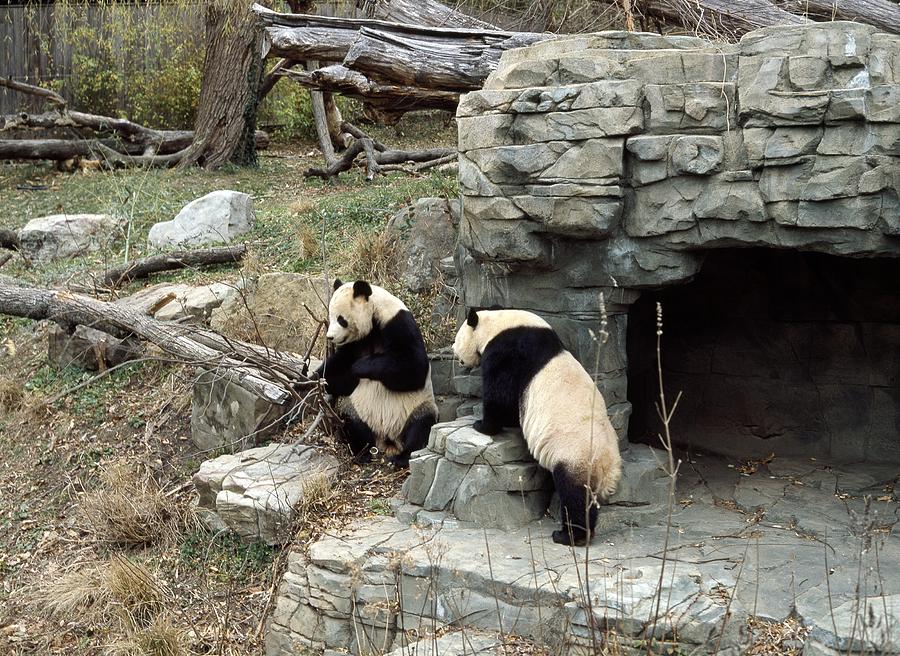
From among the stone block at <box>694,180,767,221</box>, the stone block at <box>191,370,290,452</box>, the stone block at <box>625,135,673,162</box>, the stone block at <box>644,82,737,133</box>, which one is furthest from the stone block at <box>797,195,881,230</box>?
the stone block at <box>191,370,290,452</box>

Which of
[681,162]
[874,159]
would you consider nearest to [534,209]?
[681,162]

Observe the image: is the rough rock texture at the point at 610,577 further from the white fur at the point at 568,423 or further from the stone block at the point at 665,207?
the stone block at the point at 665,207

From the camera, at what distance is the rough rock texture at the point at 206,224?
11.2 meters

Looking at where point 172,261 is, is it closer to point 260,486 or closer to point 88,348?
point 88,348

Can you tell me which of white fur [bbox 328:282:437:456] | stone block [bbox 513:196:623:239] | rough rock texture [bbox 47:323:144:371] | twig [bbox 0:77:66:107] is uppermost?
stone block [bbox 513:196:623:239]

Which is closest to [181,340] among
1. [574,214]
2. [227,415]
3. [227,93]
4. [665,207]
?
[227,415]

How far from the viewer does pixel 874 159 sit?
17.4 feet

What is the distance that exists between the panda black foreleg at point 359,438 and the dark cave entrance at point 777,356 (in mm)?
2230

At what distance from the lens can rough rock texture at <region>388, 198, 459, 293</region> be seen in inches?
340

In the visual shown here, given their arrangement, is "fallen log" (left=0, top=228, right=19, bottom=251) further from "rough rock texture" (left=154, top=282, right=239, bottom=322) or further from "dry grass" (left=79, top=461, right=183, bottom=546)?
"dry grass" (left=79, top=461, right=183, bottom=546)

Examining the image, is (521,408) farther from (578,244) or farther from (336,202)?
(336,202)

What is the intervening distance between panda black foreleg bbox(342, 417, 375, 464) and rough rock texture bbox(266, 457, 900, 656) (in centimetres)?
103

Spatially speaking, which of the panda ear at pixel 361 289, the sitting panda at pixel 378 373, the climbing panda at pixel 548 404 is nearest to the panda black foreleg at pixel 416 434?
the sitting panda at pixel 378 373

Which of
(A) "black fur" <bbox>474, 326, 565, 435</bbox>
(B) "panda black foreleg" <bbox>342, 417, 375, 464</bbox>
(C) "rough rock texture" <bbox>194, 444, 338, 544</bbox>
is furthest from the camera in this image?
(B) "panda black foreleg" <bbox>342, 417, 375, 464</bbox>
